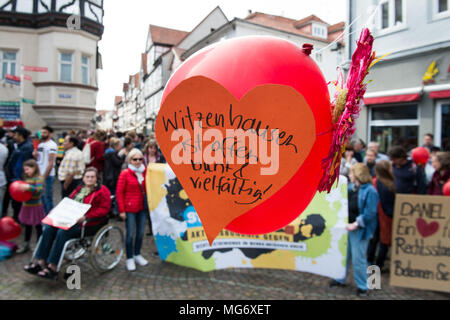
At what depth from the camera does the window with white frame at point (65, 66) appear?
2.86ft

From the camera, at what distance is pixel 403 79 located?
1133 millimetres

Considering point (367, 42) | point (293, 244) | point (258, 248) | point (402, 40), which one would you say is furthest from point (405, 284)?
point (367, 42)

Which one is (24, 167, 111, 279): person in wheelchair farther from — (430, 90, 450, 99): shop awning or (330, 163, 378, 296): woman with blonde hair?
(430, 90, 450, 99): shop awning

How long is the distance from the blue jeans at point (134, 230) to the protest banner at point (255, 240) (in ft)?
0.64

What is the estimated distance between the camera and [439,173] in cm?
315

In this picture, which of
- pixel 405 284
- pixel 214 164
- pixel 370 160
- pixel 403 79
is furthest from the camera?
pixel 370 160

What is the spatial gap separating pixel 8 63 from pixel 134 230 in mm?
3077

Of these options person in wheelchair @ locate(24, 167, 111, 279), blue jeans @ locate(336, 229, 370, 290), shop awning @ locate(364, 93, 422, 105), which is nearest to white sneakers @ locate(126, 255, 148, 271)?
person in wheelchair @ locate(24, 167, 111, 279)

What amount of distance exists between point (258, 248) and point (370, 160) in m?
1.90

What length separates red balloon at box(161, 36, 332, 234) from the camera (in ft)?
2.28

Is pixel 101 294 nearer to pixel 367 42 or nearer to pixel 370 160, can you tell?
pixel 367 42

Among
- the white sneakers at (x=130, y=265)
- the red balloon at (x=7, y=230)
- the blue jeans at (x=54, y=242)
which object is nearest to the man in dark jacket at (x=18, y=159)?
the blue jeans at (x=54, y=242)

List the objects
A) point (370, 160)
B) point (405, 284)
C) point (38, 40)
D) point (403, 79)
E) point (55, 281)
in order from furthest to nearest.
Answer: point (370, 160)
point (55, 281)
point (405, 284)
point (403, 79)
point (38, 40)

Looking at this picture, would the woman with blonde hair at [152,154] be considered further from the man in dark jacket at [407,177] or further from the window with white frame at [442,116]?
the window with white frame at [442,116]
